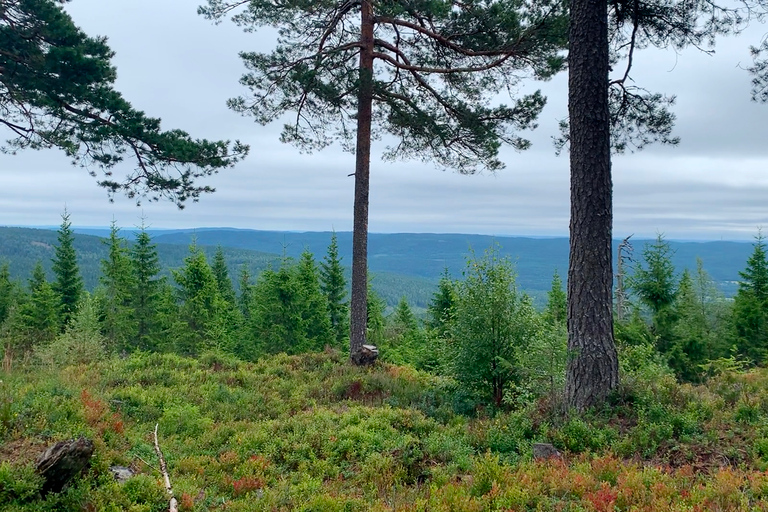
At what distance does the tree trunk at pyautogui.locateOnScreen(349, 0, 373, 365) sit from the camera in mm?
11961

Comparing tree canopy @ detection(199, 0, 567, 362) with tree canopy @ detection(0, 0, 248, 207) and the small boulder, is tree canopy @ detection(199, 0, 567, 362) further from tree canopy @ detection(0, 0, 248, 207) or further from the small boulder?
the small boulder

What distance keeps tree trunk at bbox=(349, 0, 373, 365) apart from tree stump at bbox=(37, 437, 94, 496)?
313 inches

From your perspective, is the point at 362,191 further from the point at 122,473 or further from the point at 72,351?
the point at 72,351

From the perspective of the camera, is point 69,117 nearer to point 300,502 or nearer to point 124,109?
point 124,109

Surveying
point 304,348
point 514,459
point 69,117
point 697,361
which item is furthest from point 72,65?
point 697,361

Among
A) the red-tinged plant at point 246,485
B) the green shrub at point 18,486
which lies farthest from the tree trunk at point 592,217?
the green shrub at point 18,486

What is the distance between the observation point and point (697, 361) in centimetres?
2017

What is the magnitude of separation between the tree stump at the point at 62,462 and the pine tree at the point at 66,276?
33427 mm

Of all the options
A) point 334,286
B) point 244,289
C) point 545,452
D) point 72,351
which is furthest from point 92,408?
point 244,289

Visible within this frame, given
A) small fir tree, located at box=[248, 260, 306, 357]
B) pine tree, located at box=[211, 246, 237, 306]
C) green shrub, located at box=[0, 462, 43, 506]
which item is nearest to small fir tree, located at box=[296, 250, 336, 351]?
small fir tree, located at box=[248, 260, 306, 357]

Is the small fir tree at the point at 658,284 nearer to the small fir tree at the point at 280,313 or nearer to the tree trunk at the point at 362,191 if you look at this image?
the tree trunk at the point at 362,191

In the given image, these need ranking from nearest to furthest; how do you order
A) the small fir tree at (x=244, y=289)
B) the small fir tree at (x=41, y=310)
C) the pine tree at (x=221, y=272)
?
1. the small fir tree at (x=41, y=310)
2. the pine tree at (x=221, y=272)
3. the small fir tree at (x=244, y=289)

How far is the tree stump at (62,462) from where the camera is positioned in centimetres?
470

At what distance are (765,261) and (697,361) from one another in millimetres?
9456
